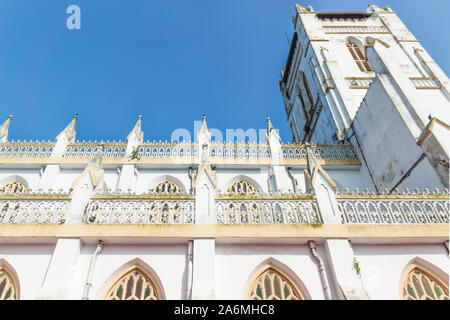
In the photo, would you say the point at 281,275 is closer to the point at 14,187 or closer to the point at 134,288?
the point at 134,288

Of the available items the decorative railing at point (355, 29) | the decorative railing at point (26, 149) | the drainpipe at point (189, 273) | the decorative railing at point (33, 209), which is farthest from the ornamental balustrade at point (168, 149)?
the decorative railing at point (355, 29)

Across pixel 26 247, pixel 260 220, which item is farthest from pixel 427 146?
pixel 26 247

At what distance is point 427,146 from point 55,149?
57.7 feet

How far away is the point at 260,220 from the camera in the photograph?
7.79 meters

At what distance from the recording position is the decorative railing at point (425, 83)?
50.2ft

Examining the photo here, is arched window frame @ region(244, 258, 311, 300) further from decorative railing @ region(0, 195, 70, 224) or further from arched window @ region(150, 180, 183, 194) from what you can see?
arched window @ region(150, 180, 183, 194)

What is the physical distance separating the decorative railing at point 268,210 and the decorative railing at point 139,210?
1037mm

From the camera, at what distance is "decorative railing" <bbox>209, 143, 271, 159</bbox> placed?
49.4 feet

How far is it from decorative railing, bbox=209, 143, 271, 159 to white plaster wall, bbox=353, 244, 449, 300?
27.6 ft

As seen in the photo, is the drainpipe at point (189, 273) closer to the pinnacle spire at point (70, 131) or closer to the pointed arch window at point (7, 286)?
the pointed arch window at point (7, 286)

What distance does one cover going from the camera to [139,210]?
7.92 meters

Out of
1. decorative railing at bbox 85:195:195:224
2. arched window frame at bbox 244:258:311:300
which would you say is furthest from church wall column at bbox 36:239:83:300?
arched window frame at bbox 244:258:311:300
